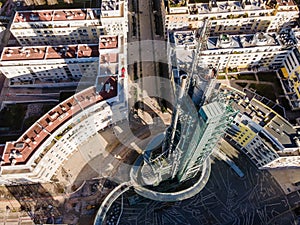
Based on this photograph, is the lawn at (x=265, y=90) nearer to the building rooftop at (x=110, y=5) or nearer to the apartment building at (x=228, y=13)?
the apartment building at (x=228, y=13)

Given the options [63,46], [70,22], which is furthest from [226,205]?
[70,22]

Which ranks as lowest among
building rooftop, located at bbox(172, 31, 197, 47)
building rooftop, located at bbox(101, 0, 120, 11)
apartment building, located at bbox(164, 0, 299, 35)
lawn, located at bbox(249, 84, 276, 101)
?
lawn, located at bbox(249, 84, 276, 101)

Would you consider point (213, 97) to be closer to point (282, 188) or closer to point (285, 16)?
point (282, 188)

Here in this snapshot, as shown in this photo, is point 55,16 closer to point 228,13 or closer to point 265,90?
point 228,13

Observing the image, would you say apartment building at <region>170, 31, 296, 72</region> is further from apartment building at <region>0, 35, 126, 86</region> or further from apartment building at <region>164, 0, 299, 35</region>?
apartment building at <region>0, 35, 126, 86</region>

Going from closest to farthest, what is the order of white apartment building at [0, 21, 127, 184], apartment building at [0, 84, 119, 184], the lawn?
apartment building at [0, 84, 119, 184] → white apartment building at [0, 21, 127, 184] → the lawn

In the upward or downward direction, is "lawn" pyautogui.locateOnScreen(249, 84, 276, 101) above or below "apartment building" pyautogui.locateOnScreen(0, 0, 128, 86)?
below

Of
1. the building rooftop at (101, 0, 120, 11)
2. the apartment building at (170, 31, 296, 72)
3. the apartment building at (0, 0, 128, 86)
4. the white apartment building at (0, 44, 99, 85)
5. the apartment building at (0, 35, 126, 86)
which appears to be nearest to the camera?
the apartment building at (0, 35, 126, 86)

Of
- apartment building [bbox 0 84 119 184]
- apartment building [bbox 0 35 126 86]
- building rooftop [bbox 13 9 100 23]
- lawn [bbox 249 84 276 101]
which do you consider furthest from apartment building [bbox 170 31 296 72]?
building rooftop [bbox 13 9 100 23]
